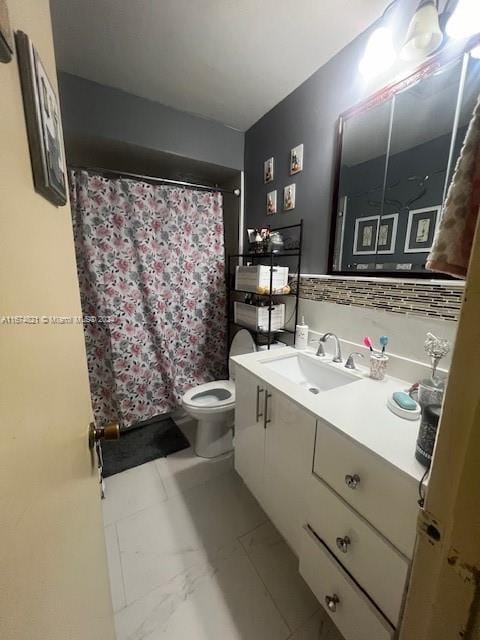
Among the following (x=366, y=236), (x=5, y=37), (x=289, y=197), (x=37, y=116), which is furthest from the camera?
(x=289, y=197)

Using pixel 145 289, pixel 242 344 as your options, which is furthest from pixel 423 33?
pixel 145 289

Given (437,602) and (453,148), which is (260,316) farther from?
(437,602)

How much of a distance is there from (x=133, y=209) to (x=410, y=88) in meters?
1.56

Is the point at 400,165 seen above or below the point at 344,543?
above

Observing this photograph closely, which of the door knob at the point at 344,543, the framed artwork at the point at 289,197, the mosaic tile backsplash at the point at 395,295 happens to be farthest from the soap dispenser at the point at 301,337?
the door knob at the point at 344,543

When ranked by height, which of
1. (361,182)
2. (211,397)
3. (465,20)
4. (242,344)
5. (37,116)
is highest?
(465,20)

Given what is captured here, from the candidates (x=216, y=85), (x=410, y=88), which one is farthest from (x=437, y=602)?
(x=216, y=85)

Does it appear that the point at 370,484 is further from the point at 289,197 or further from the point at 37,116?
the point at 289,197

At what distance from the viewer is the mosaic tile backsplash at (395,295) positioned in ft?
3.16

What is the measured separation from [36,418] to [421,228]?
129cm

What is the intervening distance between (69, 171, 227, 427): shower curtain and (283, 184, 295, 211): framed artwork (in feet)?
1.88

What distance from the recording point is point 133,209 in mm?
1681

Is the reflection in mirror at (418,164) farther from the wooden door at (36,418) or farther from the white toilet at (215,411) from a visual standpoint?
the wooden door at (36,418)

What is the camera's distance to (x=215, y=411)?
1.60 metres
